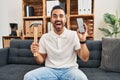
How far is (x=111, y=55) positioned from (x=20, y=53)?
133cm

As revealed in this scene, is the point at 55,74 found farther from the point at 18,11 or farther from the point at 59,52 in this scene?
the point at 18,11

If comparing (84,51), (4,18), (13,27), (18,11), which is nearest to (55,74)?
(84,51)

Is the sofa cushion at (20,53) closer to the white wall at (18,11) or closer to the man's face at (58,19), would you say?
the man's face at (58,19)

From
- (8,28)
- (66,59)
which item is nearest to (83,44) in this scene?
(66,59)

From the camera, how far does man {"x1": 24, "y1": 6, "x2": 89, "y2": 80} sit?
187 centimetres

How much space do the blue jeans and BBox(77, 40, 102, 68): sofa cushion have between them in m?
0.67

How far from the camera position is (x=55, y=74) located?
189 centimetres

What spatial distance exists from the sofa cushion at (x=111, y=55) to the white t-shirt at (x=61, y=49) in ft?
1.81

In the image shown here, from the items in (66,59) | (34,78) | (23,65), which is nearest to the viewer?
(34,78)

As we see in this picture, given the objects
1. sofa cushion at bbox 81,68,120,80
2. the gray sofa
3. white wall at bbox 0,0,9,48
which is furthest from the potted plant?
white wall at bbox 0,0,9,48

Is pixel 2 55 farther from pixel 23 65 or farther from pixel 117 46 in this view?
pixel 117 46

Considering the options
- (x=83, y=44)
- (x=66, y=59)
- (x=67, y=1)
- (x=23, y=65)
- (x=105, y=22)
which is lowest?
(x=23, y=65)

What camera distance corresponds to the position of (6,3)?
4.04 metres

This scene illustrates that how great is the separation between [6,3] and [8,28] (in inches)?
22.2
